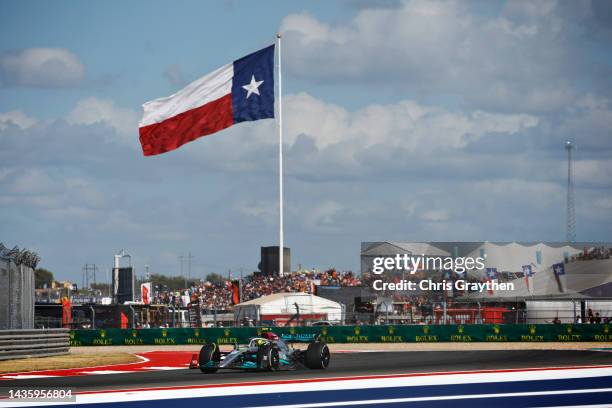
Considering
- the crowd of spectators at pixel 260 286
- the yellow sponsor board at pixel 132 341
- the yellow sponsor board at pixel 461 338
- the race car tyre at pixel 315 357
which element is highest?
the crowd of spectators at pixel 260 286

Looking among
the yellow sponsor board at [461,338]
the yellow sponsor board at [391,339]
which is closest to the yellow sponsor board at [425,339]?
the yellow sponsor board at [391,339]

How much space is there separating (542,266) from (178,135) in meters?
21.5

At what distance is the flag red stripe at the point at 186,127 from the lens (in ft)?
121

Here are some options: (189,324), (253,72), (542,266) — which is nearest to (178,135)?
(253,72)

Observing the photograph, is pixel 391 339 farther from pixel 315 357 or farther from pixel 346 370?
pixel 315 357

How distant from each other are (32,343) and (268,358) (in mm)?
11498

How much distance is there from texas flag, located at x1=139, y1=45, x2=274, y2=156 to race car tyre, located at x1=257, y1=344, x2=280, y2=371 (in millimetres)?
15616

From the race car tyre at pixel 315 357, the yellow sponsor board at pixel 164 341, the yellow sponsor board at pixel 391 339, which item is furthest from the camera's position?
the yellow sponsor board at pixel 164 341

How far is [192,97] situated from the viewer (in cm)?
3853

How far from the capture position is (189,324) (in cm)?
4869

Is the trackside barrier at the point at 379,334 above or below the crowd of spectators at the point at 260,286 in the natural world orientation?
below
